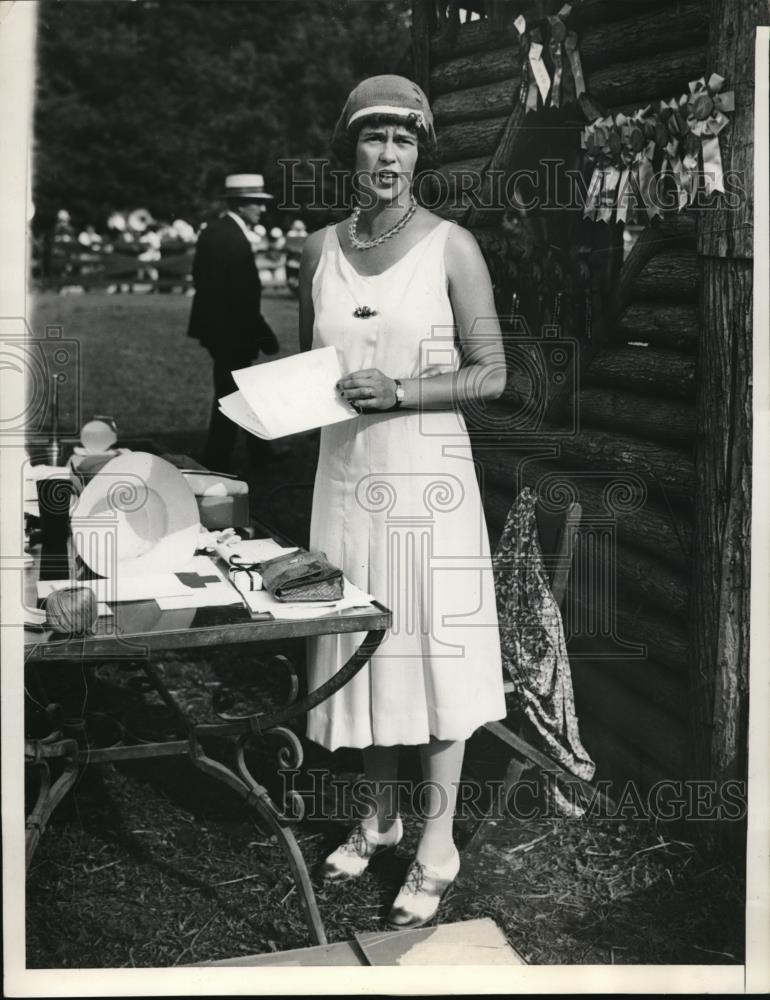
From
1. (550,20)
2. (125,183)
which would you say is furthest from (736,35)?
(125,183)

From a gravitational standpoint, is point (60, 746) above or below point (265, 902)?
above

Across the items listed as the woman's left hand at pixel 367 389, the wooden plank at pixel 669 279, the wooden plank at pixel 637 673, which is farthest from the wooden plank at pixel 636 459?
the woman's left hand at pixel 367 389

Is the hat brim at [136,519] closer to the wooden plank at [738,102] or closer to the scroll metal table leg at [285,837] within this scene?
the scroll metal table leg at [285,837]

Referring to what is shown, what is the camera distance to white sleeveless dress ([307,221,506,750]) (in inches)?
120

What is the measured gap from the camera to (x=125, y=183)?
367 cm

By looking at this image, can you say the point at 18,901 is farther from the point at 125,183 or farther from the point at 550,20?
the point at 550,20

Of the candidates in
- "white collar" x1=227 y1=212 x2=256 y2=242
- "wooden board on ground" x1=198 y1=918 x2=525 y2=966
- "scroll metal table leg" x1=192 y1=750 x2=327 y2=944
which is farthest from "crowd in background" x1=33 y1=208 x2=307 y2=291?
"wooden board on ground" x1=198 y1=918 x2=525 y2=966

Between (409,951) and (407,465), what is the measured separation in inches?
54.8

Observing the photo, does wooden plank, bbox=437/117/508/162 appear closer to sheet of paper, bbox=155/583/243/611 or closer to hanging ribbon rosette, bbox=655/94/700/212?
hanging ribbon rosette, bbox=655/94/700/212

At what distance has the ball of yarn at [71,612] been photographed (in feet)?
8.69

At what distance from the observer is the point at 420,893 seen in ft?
10.6

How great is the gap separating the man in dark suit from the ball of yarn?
1283 millimetres

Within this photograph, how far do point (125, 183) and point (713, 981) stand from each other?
124 inches

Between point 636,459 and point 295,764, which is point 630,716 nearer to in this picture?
point 636,459
